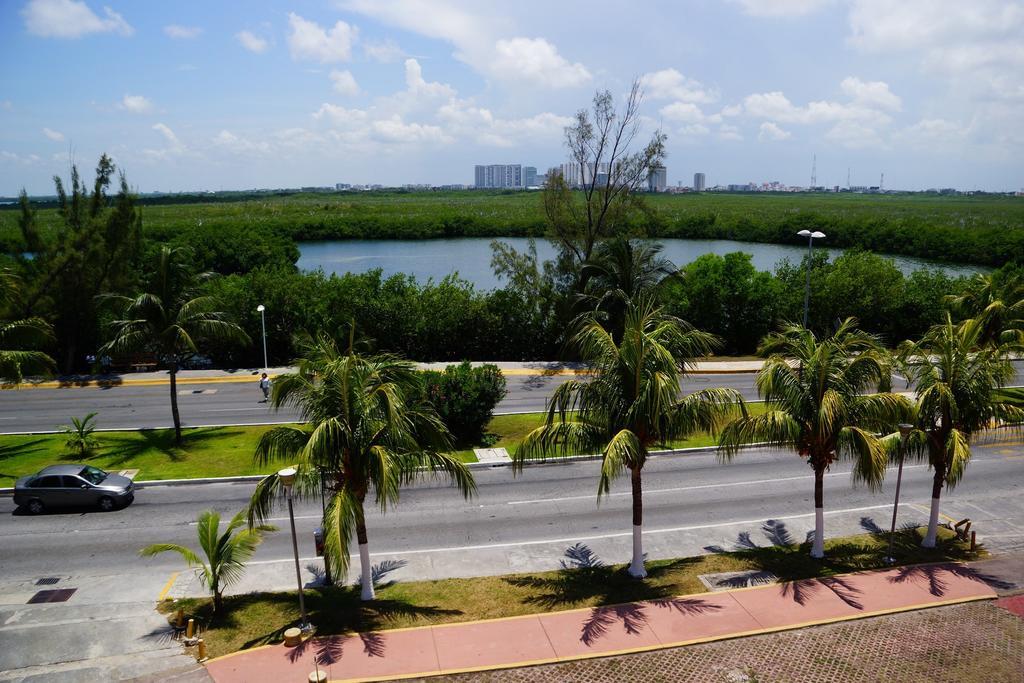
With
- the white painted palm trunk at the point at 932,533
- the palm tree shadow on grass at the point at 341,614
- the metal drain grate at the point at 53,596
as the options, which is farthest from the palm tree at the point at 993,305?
the metal drain grate at the point at 53,596

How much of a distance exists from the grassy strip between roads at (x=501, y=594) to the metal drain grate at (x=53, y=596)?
2565mm

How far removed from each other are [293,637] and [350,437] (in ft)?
12.6

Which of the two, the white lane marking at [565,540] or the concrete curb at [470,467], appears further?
the concrete curb at [470,467]

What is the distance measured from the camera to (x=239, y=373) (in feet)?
138

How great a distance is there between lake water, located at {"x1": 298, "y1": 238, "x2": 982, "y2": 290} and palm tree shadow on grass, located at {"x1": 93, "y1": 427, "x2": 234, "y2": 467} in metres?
50.5

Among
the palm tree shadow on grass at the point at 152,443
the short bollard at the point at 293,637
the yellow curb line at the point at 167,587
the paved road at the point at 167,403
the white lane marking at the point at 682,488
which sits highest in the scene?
the short bollard at the point at 293,637

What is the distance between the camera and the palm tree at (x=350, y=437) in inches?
549

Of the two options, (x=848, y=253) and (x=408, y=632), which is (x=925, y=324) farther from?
(x=408, y=632)

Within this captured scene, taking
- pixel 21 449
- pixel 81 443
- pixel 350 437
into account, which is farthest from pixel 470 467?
pixel 21 449

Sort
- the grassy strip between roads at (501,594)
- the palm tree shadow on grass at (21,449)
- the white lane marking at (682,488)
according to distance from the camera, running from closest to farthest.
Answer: the grassy strip between roads at (501,594) → the white lane marking at (682,488) → the palm tree shadow on grass at (21,449)

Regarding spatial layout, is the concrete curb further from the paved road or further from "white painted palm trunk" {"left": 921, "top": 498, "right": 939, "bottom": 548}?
the paved road

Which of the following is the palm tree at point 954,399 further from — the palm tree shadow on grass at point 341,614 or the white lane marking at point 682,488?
the palm tree shadow on grass at point 341,614

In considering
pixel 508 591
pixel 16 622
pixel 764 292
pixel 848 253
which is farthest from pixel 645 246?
pixel 16 622

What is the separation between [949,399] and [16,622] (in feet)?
68.2
